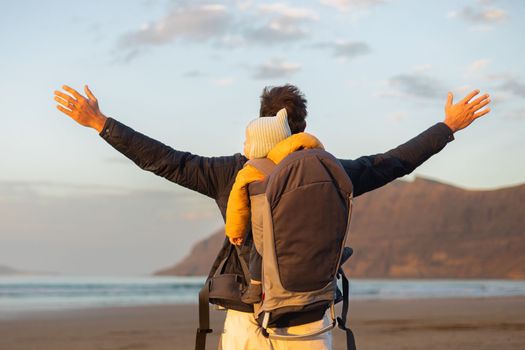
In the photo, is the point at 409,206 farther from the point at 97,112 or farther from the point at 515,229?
the point at 97,112

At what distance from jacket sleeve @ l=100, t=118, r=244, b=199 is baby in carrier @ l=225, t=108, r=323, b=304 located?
21cm

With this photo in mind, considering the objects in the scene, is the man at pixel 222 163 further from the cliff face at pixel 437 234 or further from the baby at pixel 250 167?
the cliff face at pixel 437 234

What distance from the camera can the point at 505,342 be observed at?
10461mm

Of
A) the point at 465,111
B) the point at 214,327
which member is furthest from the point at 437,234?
the point at 465,111

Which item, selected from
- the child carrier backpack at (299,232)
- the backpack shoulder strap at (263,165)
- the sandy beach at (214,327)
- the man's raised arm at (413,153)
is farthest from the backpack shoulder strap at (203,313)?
the sandy beach at (214,327)

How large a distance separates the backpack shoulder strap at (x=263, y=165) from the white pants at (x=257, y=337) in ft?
1.96

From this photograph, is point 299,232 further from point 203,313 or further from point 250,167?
point 203,313

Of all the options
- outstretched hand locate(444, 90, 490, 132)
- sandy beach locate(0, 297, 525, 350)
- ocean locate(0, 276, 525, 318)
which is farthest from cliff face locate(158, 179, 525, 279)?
outstretched hand locate(444, 90, 490, 132)

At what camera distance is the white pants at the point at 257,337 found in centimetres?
293

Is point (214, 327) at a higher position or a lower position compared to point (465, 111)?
lower

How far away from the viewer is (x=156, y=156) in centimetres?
306

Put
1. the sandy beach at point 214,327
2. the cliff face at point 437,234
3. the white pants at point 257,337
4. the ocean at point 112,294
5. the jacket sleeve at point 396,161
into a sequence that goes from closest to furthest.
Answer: the white pants at point 257,337 → the jacket sleeve at point 396,161 → the sandy beach at point 214,327 → the ocean at point 112,294 → the cliff face at point 437,234

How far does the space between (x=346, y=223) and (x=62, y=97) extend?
1292 millimetres

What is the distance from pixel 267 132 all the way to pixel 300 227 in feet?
1.26
